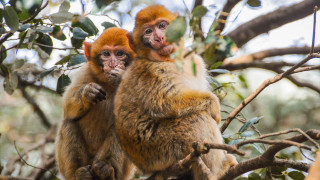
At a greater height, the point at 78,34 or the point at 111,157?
the point at 78,34

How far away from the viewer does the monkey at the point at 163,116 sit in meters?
4.55

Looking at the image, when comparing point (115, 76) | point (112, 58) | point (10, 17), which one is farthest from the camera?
point (112, 58)

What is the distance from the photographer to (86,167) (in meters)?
5.67

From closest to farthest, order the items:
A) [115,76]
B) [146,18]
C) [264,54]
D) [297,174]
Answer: [297,174] < [146,18] < [115,76] < [264,54]

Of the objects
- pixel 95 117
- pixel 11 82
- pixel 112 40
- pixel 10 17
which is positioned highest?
pixel 10 17

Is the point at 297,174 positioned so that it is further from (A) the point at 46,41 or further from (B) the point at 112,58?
(A) the point at 46,41

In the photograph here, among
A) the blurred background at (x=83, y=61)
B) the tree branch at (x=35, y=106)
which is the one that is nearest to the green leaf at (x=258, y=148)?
the blurred background at (x=83, y=61)

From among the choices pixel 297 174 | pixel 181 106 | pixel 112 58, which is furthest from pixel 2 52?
pixel 297 174

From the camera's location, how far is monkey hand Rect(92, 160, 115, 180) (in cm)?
546

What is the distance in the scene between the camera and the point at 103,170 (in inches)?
215

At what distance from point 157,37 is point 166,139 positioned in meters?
1.48

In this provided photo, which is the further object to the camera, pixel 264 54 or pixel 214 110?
pixel 264 54

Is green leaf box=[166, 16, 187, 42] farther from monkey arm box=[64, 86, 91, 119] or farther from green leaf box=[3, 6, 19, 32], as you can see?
monkey arm box=[64, 86, 91, 119]

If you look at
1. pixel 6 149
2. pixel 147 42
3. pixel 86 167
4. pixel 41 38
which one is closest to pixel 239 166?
pixel 147 42
